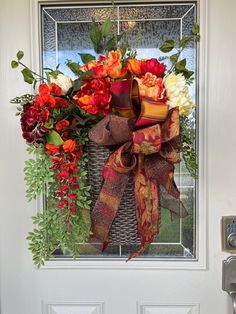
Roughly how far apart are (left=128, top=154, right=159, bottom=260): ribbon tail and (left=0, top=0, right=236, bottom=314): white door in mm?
326

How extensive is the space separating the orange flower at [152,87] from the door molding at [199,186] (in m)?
0.32

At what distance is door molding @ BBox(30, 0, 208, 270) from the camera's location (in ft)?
2.89

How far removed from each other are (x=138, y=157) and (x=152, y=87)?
139 millimetres

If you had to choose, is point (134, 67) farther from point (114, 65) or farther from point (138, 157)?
point (138, 157)

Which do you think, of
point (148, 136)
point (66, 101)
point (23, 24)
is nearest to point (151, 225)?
point (148, 136)

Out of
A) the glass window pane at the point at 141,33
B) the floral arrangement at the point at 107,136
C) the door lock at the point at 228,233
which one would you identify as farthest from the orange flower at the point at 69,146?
the door lock at the point at 228,233

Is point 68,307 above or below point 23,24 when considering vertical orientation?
below

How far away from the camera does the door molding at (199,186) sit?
0.88 meters

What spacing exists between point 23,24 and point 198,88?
537 mm

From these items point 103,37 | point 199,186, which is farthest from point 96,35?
point 199,186

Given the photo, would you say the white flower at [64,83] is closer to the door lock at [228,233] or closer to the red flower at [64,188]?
the red flower at [64,188]

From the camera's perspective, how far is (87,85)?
1.99 feet

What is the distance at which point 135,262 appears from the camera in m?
0.93

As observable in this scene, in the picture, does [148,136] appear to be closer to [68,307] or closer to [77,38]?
[77,38]
